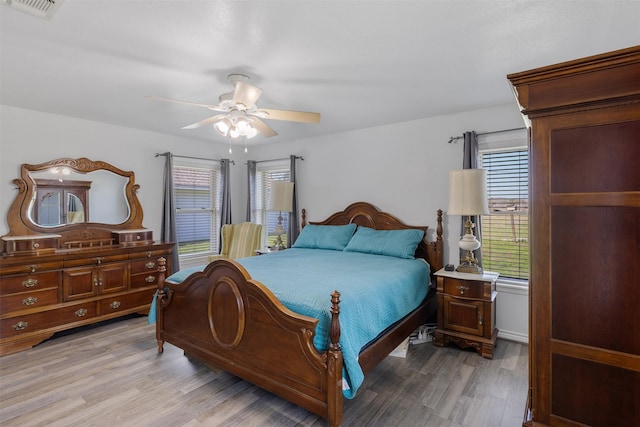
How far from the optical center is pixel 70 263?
338 cm

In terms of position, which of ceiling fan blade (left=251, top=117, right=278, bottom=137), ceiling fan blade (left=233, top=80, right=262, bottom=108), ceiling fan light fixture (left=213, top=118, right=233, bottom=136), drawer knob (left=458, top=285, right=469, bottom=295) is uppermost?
ceiling fan blade (left=233, top=80, right=262, bottom=108)

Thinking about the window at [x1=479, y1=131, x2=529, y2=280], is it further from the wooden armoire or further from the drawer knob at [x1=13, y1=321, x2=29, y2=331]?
the drawer knob at [x1=13, y1=321, x2=29, y2=331]

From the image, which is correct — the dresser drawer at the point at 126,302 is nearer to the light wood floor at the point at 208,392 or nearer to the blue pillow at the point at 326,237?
the light wood floor at the point at 208,392

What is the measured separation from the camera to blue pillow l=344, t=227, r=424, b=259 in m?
3.58

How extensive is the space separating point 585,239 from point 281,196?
3.91 metres

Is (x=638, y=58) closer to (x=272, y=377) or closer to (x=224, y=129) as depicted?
(x=272, y=377)

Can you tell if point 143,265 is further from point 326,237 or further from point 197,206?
point 326,237

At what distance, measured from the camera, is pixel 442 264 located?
12.1ft

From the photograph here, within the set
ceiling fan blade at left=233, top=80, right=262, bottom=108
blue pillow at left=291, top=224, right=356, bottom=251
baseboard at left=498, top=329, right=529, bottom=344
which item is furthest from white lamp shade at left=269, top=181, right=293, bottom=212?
baseboard at left=498, top=329, right=529, bottom=344

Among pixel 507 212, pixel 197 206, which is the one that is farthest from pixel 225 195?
pixel 507 212

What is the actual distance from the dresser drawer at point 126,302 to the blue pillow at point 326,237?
77.4 inches

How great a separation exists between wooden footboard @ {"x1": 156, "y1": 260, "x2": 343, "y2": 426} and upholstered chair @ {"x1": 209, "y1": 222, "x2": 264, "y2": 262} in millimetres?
1861

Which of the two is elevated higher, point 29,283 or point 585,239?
point 585,239

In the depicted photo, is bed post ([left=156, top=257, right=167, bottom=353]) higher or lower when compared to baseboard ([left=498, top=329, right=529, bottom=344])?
Answer: higher
